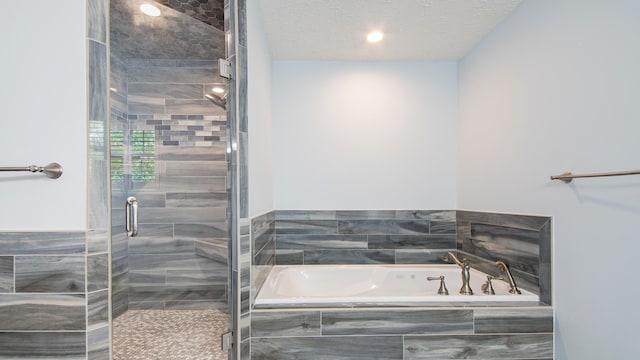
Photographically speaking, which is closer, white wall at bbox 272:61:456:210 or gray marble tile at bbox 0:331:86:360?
gray marble tile at bbox 0:331:86:360

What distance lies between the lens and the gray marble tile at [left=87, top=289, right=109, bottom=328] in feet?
4.22

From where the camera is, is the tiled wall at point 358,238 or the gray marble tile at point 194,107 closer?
the gray marble tile at point 194,107

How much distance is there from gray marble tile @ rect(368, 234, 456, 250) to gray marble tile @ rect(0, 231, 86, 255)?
6.90ft

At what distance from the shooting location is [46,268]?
1275 millimetres

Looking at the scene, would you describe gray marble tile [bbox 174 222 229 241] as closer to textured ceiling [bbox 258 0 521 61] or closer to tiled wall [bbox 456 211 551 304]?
textured ceiling [bbox 258 0 521 61]

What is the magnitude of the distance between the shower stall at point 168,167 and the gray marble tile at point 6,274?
369 mm

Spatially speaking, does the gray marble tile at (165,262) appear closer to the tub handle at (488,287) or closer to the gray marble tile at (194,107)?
the gray marble tile at (194,107)

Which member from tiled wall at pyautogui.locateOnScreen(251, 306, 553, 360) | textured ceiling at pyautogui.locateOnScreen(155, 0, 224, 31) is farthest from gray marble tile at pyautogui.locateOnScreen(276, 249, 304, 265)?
textured ceiling at pyautogui.locateOnScreen(155, 0, 224, 31)

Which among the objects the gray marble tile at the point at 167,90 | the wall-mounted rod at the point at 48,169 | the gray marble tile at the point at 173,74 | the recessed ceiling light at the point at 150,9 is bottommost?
the wall-mounted rod at the point at 48,169

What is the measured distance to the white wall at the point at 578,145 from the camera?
1285mm

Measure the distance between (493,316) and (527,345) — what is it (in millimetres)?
257

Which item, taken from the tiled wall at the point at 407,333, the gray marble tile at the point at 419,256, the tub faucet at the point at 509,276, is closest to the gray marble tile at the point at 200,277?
the tiled wall at the point at 407,333

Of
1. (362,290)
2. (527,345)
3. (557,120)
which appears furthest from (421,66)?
(527,345)

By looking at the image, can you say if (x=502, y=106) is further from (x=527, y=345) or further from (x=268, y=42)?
(x=268, y=42)
